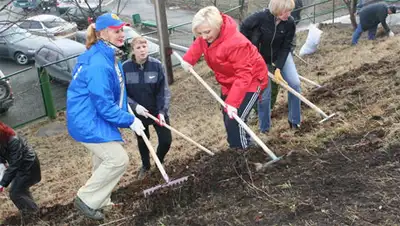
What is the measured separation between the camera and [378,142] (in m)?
4.22

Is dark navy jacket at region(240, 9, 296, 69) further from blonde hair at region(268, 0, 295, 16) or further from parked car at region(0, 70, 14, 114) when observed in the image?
parked car at region(0, 70, 14, 114)

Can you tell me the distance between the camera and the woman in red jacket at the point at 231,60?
423cm

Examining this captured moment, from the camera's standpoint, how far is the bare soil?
340 cm

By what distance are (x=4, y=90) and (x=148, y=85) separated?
560 centimetres

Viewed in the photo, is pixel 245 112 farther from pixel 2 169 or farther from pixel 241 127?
pixel 2 169

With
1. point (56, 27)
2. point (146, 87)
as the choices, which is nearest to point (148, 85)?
point (146, 87)

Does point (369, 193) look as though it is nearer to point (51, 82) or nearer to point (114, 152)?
point (114, 152)

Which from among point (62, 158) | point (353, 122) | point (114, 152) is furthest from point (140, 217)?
point (62, 158)

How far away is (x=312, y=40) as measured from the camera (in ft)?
36.2

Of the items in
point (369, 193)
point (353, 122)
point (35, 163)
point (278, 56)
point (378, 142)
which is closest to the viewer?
point (369, 193)

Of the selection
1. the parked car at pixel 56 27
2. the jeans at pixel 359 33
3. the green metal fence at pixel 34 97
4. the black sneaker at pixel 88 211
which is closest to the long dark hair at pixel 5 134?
the black sneaker at pixel 88 211

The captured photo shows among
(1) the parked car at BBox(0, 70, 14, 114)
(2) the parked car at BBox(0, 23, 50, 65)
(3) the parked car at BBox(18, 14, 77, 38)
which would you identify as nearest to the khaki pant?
(1) the parked car at BBox(0, 70, 14, 114)

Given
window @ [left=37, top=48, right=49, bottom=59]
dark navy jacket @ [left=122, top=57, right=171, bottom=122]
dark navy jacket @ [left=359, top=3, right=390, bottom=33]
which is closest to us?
dark navy jacket @ [left=122, top=57, right=171, bottom=122]

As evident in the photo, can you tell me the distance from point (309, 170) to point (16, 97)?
7453 millimetres
